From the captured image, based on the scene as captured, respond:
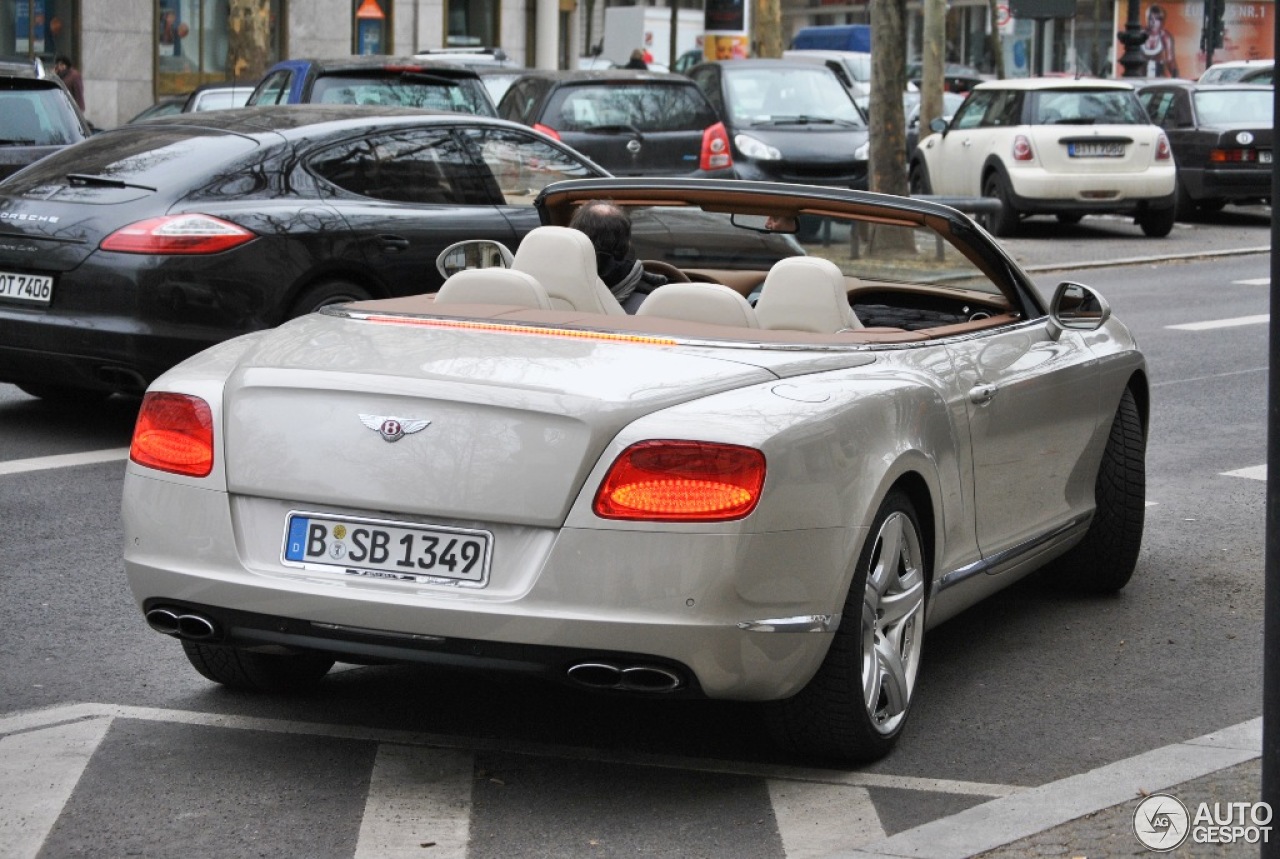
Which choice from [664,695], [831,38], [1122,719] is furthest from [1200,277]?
[831,38]

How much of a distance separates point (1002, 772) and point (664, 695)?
3.24 ft

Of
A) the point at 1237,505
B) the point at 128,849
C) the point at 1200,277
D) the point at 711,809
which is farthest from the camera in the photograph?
the point at 1200,277

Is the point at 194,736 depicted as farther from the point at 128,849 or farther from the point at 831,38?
the point at 831,38

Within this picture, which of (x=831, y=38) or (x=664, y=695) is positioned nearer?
(x=664, y=695)

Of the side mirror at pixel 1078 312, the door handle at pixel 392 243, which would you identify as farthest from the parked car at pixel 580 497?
the door handle at pixel 392 243

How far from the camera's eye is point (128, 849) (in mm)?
4531

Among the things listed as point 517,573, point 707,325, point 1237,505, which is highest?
point 707,325

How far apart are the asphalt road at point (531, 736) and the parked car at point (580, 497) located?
231 mm

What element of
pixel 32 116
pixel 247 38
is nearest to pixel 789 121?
pixel 247 38

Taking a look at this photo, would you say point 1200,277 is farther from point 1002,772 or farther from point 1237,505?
point 1002,772

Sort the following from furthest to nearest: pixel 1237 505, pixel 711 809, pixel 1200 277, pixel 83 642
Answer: pixel 1200 277 < pixel 1237 505 < pixel 83 642 < pixel 711 809

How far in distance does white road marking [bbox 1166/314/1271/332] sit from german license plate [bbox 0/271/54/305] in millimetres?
8770

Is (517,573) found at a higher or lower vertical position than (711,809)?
higher

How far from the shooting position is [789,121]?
23156 millimetres
